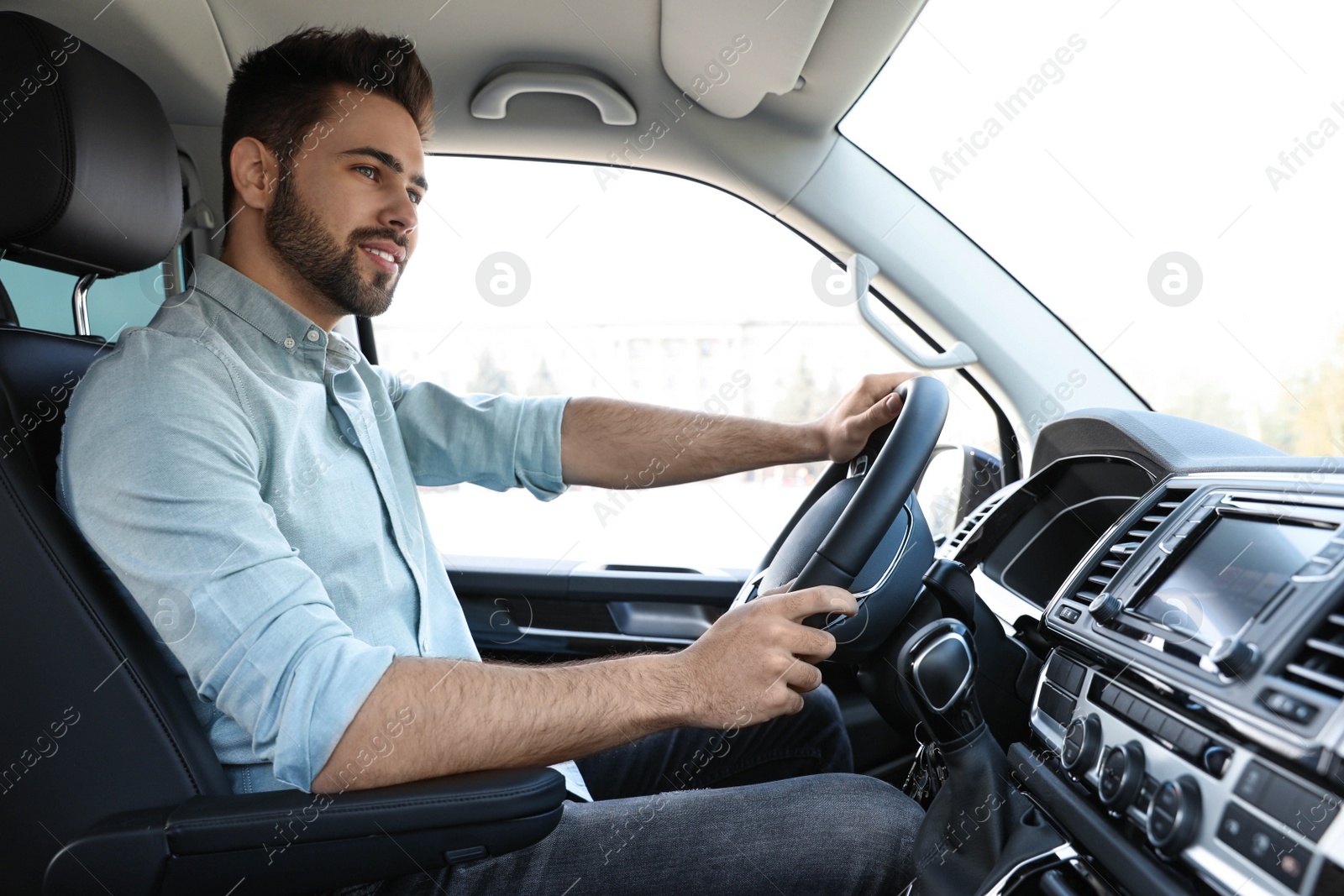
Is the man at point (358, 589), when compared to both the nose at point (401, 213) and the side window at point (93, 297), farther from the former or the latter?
the side window at point (93, 297)

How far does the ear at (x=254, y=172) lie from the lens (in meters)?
1.35

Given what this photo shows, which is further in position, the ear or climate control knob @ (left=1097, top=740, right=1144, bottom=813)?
the ear

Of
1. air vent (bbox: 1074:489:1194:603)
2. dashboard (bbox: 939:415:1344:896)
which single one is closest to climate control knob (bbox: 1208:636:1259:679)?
dashboard (bbox: 939:415:1344:896)

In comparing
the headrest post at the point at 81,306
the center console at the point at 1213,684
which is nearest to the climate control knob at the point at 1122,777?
the center console at the point at 1213,684

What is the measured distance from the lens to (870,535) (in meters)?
0.96

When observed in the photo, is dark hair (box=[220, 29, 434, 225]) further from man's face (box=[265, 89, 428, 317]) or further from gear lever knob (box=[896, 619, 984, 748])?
gear lever knob (box=[896, 619, 984, 748])

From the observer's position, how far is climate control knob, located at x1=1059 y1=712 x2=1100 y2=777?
91 cm

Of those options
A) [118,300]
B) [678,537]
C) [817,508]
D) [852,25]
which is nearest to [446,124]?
[118,300]

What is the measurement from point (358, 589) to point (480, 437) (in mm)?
456

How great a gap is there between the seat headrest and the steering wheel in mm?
898

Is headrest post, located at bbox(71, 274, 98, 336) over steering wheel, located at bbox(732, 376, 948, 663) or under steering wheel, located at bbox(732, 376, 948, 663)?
over

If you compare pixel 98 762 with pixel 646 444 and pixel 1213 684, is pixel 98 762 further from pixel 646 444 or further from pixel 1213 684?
pixel 1213 684

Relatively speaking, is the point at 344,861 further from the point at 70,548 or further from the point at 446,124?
the point at 446,124

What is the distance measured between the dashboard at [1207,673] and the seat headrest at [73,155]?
3.93 feet
